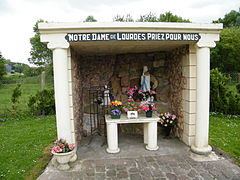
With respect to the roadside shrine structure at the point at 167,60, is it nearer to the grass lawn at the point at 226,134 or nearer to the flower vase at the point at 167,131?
the flower vase at the point at 167,131

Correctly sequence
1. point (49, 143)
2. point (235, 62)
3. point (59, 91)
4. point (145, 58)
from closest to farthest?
point (59, 91) < point (49, 143) < point (145, 58) < point (235, 62)

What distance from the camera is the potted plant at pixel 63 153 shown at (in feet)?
12.3

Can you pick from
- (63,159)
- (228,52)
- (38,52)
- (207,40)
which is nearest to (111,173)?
(63,159)

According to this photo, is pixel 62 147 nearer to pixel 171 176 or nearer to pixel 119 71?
pixel 171 176

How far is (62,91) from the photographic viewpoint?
3906 millimetres

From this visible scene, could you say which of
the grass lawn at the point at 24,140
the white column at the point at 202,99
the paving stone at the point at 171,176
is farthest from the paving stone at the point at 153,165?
the grass lawn at the point at 24,140

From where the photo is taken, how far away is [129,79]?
645cm

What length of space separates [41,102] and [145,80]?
5751 mm

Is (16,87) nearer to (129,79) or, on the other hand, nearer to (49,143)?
(49,143)

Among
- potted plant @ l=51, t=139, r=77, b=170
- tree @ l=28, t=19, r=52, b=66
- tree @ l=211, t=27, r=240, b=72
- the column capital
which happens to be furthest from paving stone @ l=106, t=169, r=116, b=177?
tree @ l=28, t=19, r=52, b=66

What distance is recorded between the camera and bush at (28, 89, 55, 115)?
8789mm

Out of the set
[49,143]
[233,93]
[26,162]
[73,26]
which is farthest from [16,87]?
[233,93]

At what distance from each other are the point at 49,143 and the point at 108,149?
205cm

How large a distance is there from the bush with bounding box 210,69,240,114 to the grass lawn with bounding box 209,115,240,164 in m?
0.51
